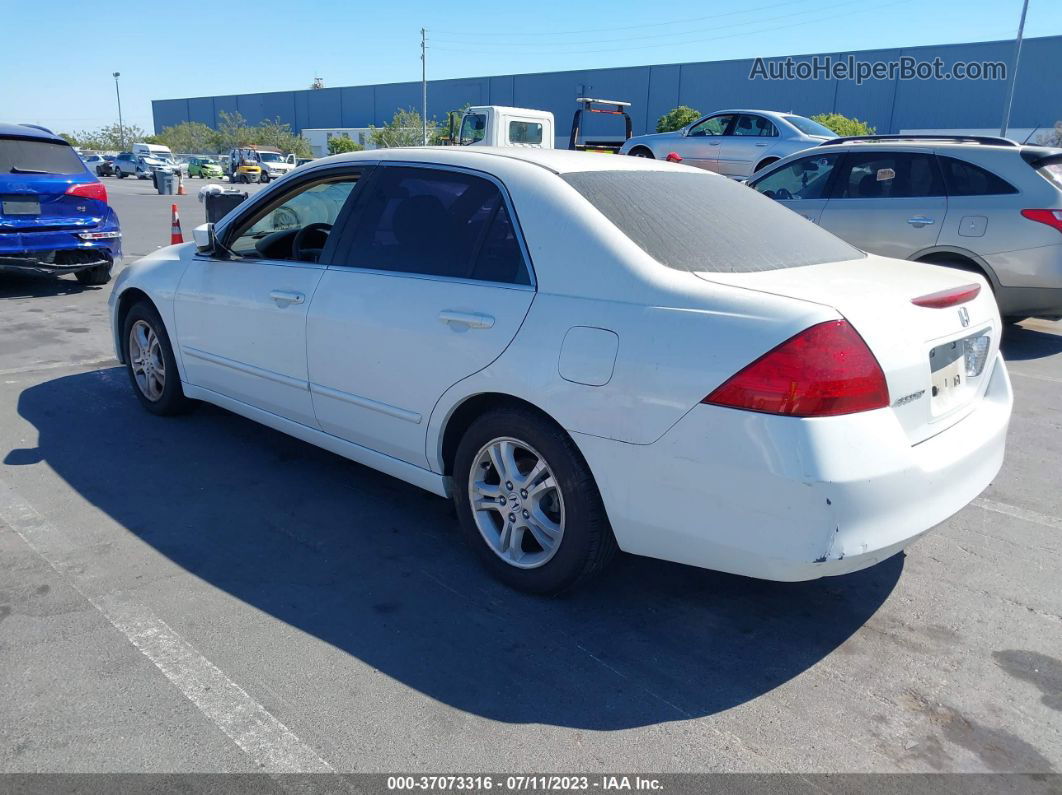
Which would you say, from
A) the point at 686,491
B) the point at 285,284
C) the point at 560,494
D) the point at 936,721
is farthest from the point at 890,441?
the point at 285,284

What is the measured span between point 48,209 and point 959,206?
29.7 ft

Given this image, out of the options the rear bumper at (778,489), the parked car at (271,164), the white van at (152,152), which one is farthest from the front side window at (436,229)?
the white van at (152,152)

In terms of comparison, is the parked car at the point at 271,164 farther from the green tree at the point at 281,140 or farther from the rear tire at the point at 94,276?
the rear tire at the point at 94,276

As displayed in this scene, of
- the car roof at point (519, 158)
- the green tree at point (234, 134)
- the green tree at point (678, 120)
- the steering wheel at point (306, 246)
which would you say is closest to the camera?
the car roof at point (519, 158)

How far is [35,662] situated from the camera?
9.43ft

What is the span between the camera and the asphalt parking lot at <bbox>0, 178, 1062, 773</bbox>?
253 cm

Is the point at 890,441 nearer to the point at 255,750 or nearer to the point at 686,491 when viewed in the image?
the point at 686,491

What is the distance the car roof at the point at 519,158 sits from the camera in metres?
3.62

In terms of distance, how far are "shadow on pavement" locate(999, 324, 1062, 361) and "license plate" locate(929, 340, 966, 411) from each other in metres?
4.90

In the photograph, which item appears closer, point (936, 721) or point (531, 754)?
point (531, 754)

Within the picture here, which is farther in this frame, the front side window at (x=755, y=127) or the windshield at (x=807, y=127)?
the front side window at (x=755, y=127)

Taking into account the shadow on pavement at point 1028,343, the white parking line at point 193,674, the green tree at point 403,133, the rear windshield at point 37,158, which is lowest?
the white parking line at point 193,674

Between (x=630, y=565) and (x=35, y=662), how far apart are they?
227 cm

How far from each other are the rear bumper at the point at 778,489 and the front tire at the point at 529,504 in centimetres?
12
